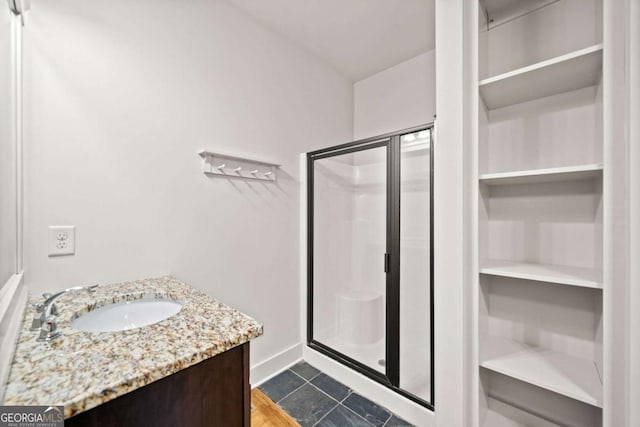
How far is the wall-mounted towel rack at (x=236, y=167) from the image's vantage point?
161cm

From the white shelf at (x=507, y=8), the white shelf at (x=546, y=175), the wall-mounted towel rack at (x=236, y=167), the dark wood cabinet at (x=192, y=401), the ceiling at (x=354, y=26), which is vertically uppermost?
the ceiling at (x=354, y=26)

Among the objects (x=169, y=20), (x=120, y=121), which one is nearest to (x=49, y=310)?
(x=120, y=121)

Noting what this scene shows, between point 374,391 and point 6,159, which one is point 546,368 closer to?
point 374,391

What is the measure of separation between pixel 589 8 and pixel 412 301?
180 cm

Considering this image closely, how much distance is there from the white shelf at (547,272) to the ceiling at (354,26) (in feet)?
5.74

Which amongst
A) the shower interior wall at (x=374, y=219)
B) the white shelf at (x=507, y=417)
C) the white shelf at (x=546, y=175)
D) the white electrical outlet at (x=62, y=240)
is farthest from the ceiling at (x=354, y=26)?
the white shelf at (x=507, y=417)

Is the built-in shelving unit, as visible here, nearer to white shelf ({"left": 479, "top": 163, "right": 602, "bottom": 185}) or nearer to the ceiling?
white shelf ({"left": 479, "top": 163, "right": 602, "bottom": 185})

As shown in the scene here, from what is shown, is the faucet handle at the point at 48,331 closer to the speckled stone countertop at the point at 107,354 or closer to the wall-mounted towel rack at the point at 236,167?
the speckled stone countertop at the point at 107,354

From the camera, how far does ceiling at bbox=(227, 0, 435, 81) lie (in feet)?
5.79

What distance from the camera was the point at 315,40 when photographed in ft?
6.99

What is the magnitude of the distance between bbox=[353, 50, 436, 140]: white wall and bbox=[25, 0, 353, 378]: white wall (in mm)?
727

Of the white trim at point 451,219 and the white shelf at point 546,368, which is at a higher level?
the white trim at point 451,219

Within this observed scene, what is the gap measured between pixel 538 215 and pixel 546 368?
70 centimetres

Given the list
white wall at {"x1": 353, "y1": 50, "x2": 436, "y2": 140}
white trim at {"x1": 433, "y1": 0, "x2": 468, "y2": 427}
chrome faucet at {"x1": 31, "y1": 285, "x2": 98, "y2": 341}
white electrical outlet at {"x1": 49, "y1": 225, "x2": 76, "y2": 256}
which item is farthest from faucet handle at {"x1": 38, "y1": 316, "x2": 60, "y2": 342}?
white wall at {"x1": 353, "y1": 50, "x2": 436, "y2": 140}
